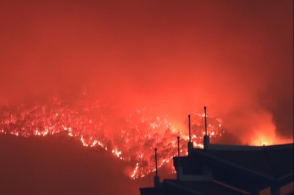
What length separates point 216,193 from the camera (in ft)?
129

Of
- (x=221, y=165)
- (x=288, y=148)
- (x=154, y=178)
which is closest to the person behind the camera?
(x=288, y=148)

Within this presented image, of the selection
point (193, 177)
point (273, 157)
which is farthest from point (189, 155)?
point (273, 157)

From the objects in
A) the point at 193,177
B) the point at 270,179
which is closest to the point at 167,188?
the point at 193,177

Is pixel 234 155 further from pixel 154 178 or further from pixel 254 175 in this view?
pixel 154 178

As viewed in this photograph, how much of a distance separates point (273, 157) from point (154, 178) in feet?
21.4

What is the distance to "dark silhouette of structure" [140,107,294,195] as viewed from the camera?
38156 millimetres

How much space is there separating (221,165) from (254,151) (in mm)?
1351

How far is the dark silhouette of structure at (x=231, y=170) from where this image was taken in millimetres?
38156

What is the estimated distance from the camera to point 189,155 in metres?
41.0

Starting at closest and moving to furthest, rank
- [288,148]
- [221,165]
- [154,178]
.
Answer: [288,148], [221,165], [154,178]

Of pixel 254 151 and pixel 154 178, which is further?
pixel 154 178

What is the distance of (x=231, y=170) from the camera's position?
1558 inches

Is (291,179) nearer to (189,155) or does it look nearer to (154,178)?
(189,155)

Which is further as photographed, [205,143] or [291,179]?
[205,143]
